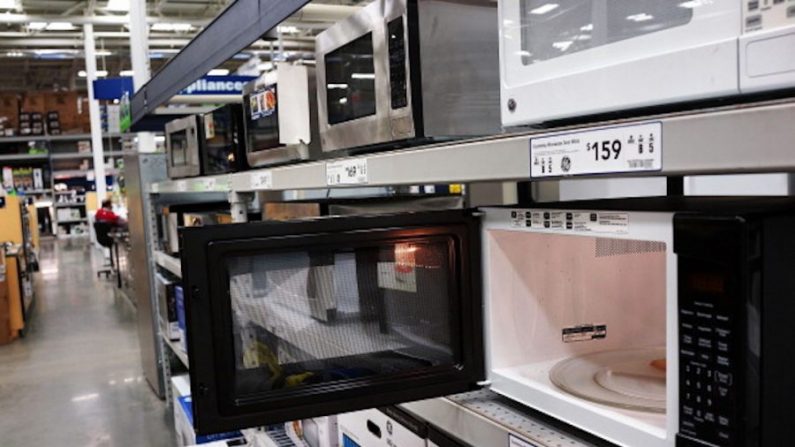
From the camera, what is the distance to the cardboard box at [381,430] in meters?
1.46

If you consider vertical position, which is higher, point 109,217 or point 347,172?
point 347,172

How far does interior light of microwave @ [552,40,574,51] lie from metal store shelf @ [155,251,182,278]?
2.91 meters

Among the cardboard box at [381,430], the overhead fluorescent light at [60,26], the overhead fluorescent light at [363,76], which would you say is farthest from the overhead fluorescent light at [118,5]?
the cardboard box at [381,430]

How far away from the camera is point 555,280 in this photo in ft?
4.21

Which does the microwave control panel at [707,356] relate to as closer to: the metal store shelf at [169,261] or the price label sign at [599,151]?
the price label sign at [599,151]

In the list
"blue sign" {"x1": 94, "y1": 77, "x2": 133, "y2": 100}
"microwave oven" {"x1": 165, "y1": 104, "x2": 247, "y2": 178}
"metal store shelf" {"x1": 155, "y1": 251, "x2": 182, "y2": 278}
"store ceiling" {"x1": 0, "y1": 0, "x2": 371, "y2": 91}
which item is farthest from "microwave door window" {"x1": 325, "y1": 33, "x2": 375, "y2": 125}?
"blue sign" {"x1": 94, "y1": 77, "x2": 133, "y2": 100}

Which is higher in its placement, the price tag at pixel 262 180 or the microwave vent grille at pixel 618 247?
the price tag at pixel 262 180

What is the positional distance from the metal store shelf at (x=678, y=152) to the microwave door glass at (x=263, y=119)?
0.77 meters

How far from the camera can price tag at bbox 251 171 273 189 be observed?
2143 mm

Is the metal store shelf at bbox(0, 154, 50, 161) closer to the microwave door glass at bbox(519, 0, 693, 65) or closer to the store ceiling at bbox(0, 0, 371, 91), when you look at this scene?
the store ceiling at bbox(0, 0, 371, 91)

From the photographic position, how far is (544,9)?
100cm

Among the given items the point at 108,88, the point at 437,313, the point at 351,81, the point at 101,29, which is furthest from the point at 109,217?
the point at 437,313

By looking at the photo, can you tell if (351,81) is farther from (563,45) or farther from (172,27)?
(172,27)

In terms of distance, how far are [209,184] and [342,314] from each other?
71.6 inches
